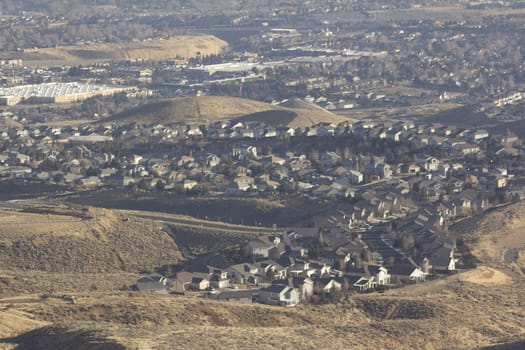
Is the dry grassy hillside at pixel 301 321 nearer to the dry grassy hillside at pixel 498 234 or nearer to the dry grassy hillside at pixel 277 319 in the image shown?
the dry grassy hillside at pixel 277 319

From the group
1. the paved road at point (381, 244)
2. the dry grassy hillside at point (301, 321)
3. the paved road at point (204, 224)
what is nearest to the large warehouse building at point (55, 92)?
the paved road at point (204, 224)

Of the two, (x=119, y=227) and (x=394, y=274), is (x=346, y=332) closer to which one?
(x=394, y=274)

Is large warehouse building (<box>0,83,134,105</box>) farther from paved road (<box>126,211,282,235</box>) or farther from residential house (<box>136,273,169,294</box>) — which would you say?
residential house (<box>136,273,169,294</box>)

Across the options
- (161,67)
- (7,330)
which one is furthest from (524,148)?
(161,67)

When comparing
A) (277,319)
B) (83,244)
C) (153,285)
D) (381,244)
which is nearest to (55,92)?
(83,244)

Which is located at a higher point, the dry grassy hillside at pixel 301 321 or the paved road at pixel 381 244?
the dry grassy hillside at pixel 301 321
